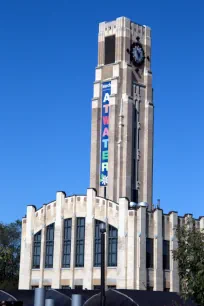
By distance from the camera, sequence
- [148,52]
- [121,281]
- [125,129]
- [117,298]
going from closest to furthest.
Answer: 1. [117,298]
2. [121,281]
3. [125,129]
4. [148,52]

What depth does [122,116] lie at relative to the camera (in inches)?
3066

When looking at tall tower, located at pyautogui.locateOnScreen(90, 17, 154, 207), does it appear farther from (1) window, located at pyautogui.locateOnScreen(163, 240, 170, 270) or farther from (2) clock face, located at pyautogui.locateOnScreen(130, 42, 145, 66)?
(1) window, located at pyautogui.locateOnScreen(163, 240, 170, 270)

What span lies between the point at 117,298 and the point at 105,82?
132ft

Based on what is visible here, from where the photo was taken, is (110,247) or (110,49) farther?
(110,49)

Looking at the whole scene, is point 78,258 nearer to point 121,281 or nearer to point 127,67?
point 121,281

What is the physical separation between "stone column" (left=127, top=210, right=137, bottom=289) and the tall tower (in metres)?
17.9

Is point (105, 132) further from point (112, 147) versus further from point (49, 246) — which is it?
point (49, 246)

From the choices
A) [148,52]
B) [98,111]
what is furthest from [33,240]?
[148,52]

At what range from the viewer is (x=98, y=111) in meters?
80.1

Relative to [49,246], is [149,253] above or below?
below

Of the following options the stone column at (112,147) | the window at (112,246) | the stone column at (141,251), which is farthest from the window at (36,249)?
the stone column at (112,147)

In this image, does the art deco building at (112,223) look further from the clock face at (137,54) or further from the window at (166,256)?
the clock face at (137,54)

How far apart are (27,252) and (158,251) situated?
14.1 meters

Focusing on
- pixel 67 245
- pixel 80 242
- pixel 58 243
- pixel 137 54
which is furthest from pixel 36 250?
pixel 137 54
